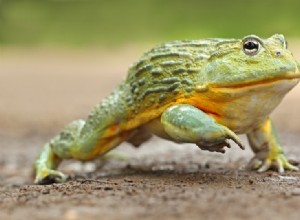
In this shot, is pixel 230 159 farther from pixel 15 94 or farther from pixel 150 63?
pixel 15 94

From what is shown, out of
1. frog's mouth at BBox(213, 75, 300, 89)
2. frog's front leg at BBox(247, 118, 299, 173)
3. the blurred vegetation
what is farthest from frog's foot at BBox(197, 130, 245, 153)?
the blurred vegetation

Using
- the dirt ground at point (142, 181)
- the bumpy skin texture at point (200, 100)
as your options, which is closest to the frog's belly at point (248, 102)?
the bumpy skin texture at point (200, 100)

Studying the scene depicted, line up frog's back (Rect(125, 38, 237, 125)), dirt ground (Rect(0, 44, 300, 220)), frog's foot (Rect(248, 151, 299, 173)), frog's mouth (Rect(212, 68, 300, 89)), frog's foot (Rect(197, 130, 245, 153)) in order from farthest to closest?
frog's foot (Rect(248, 151, 299, 173)) → frog's back (Rect(125, 38, 237, 125)) → frog's mouth (Rect(212, 68, 300, 89)) → frog's foot (Rect(197, 130, 245, 153)) → dirt ground (Rect(0, 44, 300, 220))

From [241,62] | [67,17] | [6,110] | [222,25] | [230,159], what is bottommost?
[230,159]

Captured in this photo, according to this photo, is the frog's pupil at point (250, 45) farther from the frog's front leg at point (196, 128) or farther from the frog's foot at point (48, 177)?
the frog's foot at point (48, 177)

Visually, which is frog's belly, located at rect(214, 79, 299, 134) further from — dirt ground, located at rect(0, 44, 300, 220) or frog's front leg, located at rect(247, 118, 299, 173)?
frog's front leg, located at rect(247, 118, 299, 173)

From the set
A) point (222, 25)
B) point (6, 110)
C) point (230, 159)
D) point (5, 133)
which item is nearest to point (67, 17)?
point (222, 25)
